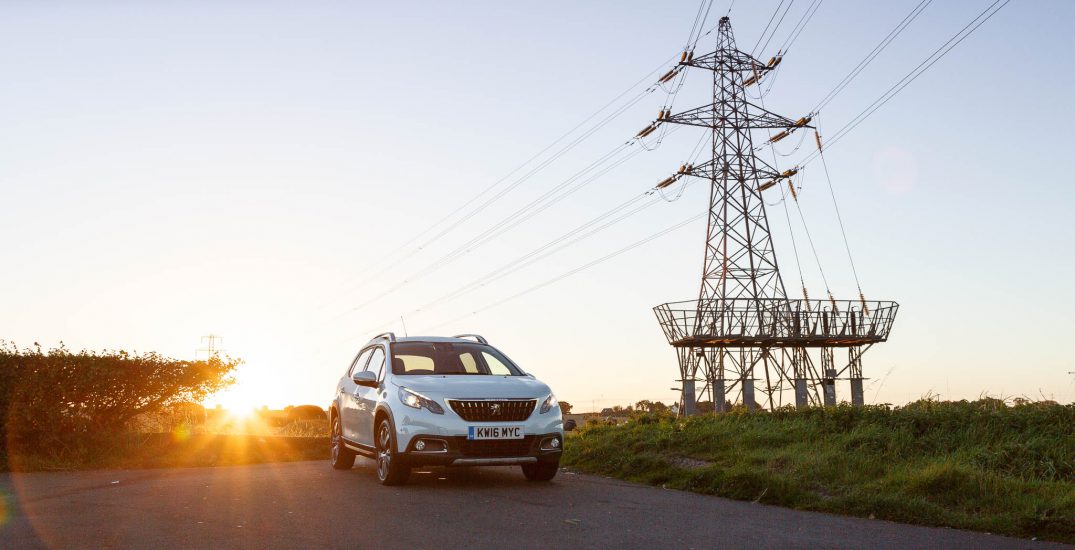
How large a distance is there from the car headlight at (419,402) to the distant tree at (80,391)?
20.9 ft

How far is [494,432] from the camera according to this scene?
1012 centimetres

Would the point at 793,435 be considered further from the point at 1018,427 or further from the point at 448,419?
the point at 448,419

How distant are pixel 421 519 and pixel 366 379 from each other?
3.58 meters

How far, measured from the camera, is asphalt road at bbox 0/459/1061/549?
6.93 meters

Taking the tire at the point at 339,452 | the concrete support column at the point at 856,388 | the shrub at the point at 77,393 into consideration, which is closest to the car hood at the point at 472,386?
the tire at the point at 339,452

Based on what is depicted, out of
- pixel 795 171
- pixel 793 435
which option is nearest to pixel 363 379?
pixel 793 435

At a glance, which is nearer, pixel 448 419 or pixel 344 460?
pixel 448 419

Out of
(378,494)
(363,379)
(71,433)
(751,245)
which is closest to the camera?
(378,494)

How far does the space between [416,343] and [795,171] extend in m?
22.3

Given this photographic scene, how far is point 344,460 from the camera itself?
42.9ft

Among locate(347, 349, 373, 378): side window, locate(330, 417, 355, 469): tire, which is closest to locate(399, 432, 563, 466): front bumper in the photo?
locate(347, 349, 373, 378): side window

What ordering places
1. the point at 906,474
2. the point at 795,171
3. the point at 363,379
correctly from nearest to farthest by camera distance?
the point at 906,474
the point at 363,379
the point at 795,171

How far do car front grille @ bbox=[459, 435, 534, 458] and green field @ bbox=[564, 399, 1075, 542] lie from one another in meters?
1.78

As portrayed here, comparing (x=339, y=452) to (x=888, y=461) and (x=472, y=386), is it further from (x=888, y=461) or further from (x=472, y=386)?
(x=888, y=461)
